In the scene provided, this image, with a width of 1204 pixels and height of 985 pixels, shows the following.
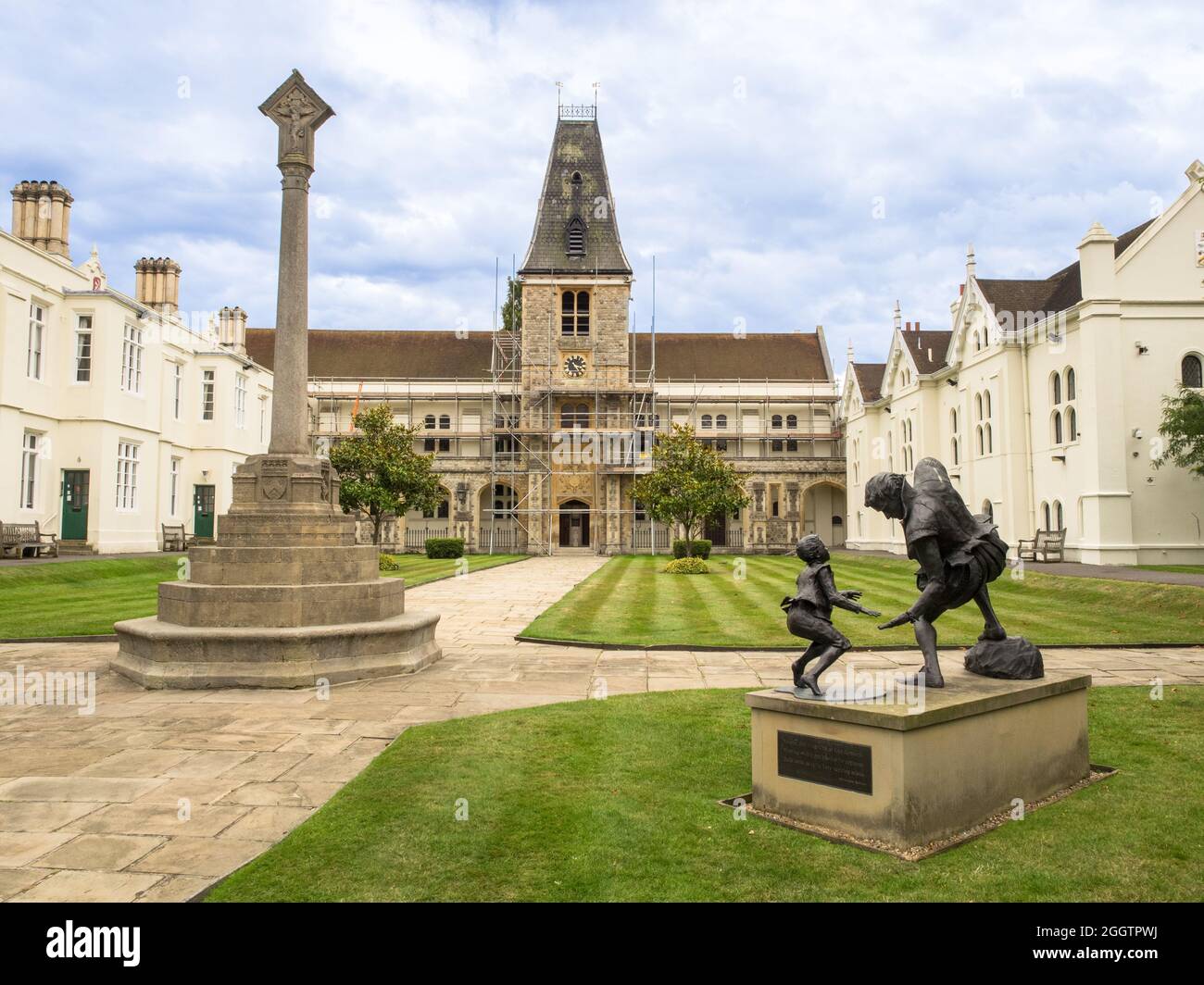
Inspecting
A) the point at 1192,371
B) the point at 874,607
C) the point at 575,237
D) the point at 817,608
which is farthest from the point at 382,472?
the point at 817,608

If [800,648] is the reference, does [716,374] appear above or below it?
above

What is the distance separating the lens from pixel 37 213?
91.8 feet

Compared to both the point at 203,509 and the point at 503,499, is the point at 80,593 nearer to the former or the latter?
the point at 203,509

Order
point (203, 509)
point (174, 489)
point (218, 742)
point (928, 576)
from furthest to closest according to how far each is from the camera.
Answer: point (203, 509), point (174, 489), point (218, 742), point (928, 576)

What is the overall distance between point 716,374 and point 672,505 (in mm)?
27132

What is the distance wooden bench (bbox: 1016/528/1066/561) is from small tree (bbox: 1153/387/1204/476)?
3451 millimetres

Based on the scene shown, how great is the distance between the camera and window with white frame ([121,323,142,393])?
29984 millimetres

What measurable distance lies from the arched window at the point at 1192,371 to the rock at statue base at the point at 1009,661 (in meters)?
25.2

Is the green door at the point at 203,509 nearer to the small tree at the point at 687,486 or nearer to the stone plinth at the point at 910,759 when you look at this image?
the small tree at the point at 687,486

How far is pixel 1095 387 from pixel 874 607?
13661 mm
